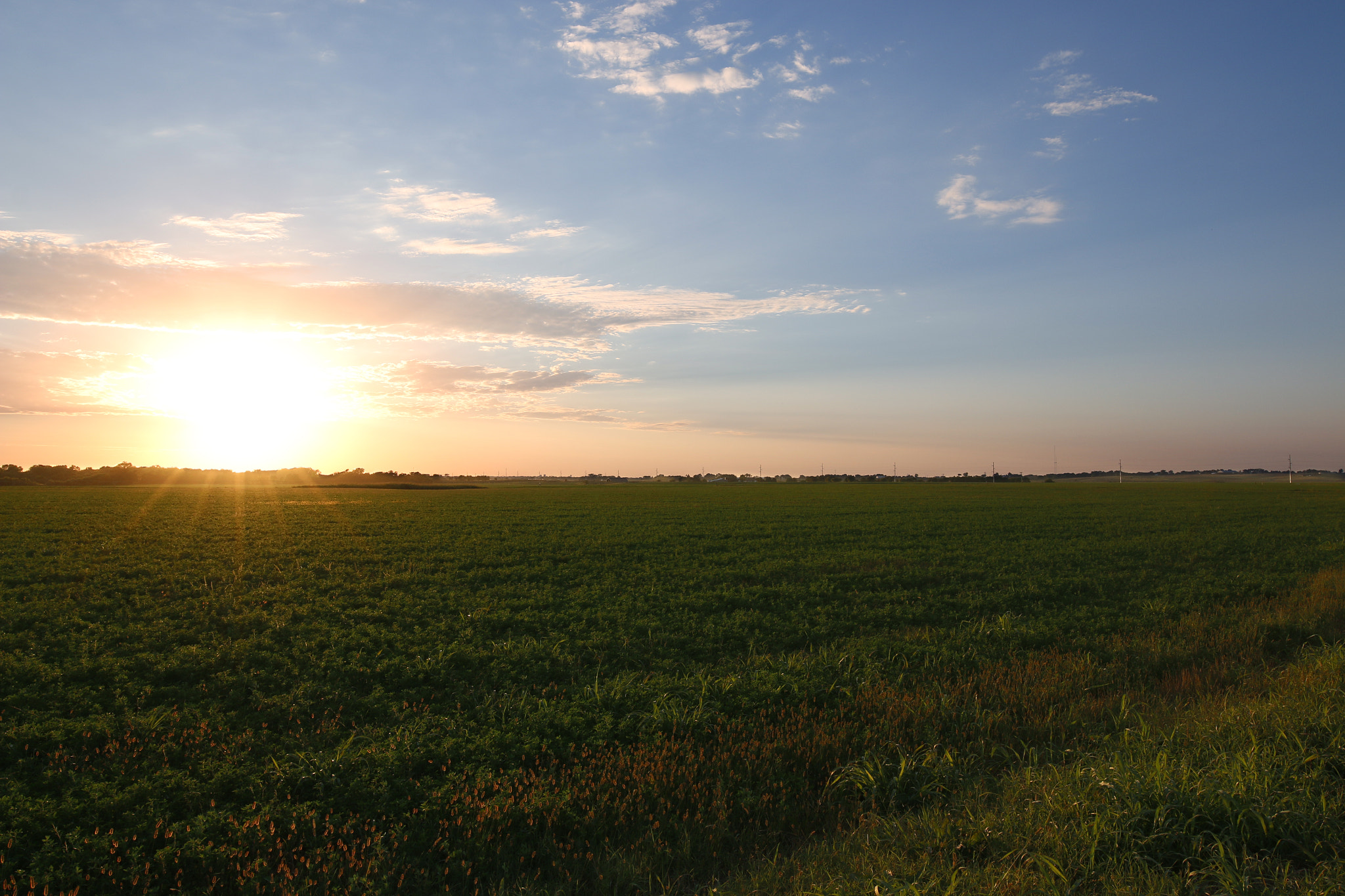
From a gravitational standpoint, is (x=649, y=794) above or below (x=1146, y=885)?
below

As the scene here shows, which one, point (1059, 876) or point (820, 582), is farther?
point (820, 582)

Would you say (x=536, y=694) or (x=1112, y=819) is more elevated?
(x=1112, y=819)

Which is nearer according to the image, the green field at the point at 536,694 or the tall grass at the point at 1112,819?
Answer: the tall grass at the point at 1112,819

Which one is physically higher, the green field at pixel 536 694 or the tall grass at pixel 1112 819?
the tall grass at pixel 1112 819

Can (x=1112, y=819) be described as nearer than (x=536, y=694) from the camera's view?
Yes

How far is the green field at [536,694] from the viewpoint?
6.63 meters

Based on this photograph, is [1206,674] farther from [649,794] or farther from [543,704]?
[543,704]

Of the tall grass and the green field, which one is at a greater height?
the tall grass

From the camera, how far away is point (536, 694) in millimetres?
11367

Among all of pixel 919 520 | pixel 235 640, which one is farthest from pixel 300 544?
pixel 919 520

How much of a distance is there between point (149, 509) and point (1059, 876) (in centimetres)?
5643

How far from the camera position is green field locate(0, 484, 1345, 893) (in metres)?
6.63

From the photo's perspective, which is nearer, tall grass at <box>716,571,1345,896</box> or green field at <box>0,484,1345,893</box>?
tall grass at <box>716,571,1345,896</box>

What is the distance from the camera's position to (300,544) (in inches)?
1115
